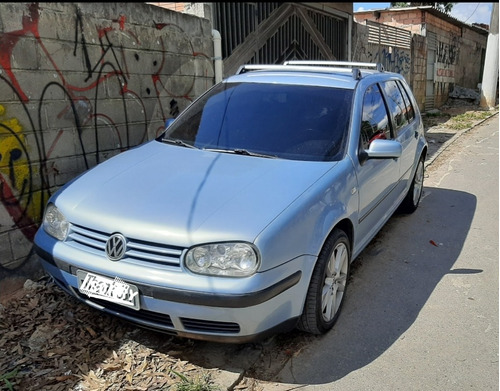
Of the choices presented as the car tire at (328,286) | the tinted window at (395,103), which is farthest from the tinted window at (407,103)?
the car tire at (328,286)

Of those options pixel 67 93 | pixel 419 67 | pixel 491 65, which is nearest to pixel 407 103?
pixel 67 93

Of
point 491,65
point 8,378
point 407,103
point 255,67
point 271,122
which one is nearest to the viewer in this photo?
point 8,378

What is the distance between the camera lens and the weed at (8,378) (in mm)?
2488

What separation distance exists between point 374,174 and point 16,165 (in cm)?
290

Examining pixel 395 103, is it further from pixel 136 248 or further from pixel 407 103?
pixel 136 248

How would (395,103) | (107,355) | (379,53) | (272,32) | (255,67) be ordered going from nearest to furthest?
(107,355) < (255,67) < (395,103) < (272,32) < (379,53)

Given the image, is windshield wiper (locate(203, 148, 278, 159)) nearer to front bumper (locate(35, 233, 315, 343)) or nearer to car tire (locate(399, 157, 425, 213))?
front bumper (locate(35, 233, 315, 343))

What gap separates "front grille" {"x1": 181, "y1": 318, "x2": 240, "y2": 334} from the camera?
2.38 m

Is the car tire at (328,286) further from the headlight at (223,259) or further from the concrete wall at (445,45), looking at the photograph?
the concrete wall at (445,45)

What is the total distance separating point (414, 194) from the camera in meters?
5.48

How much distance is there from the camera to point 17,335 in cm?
301

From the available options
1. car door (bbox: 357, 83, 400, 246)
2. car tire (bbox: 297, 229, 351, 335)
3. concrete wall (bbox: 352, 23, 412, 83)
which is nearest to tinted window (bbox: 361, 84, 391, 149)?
car door (bbox: 357, 83, 400, 246)

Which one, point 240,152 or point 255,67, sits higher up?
point 255,67

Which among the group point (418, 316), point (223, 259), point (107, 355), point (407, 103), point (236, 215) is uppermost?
point (407, 103)
